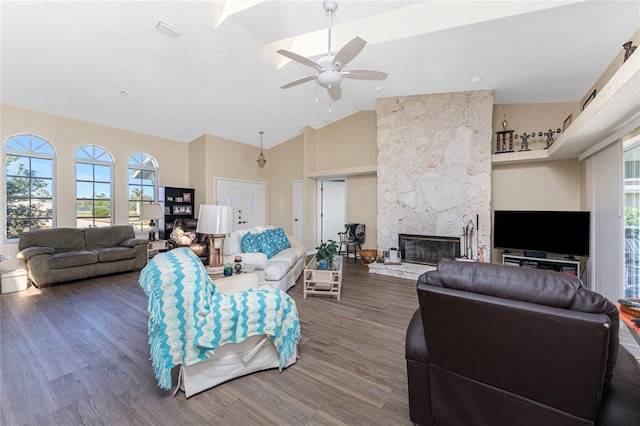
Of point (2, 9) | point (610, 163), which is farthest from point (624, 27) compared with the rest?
point (2, 9)

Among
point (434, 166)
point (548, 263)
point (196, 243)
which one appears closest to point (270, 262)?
point (196, 243)

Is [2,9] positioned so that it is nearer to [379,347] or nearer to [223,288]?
[223,288]

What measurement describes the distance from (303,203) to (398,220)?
8.30 feet

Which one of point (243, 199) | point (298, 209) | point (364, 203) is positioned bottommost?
point (298, 209)

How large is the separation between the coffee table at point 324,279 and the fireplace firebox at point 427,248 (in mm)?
1969

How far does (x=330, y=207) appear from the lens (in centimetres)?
709

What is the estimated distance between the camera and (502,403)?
113 centimetres

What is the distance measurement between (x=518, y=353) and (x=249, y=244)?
3232 mm

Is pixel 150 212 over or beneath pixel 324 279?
over

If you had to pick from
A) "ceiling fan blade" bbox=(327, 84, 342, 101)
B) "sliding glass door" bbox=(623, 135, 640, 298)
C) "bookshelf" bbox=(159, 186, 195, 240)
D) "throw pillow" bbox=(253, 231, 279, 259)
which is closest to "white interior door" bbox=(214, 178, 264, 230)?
"bookshelf" bbox=(159, 186, 195, 240)

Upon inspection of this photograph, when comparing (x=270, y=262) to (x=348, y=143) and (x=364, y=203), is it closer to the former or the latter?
(x=364, y=203)

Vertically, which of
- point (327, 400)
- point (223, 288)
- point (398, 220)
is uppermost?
point (398, 220)

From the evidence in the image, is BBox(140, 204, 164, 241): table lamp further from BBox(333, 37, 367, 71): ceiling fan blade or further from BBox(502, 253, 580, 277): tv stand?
BBox(502, 253, 580, 277): tv stand

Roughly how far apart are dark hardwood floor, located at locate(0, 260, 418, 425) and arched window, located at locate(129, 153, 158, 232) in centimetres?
279
